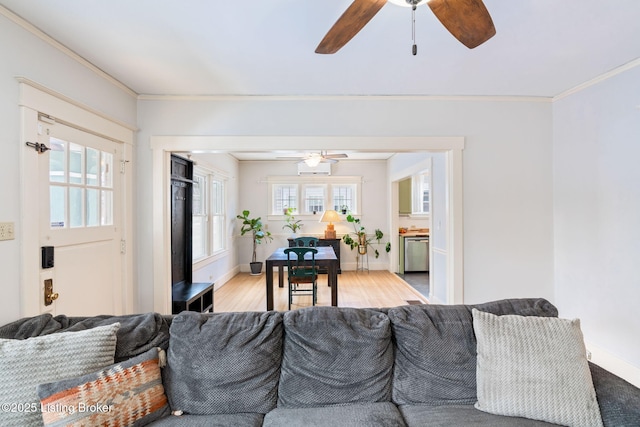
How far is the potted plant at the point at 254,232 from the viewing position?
6.15m

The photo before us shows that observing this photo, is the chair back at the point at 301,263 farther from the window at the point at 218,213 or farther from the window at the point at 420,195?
the window at the point at 420,195

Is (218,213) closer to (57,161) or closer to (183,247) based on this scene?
(183,247)

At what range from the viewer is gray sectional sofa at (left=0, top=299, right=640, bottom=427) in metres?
1.33

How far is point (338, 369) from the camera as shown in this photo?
148 centimetres

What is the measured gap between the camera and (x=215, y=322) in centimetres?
157

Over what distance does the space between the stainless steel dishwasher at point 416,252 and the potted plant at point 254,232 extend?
2926 millimetres

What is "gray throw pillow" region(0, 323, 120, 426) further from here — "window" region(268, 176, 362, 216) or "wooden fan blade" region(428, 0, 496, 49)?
"window" region(268, 176, 362, 216)

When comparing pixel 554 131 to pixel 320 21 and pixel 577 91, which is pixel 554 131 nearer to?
pixel 577 91

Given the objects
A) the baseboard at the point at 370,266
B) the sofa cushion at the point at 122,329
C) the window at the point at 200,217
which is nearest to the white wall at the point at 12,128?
the sofa cushion at the point at 122,329

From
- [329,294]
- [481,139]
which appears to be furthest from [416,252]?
[481,139]

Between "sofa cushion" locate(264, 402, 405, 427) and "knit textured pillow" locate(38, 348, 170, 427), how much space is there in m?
0.53

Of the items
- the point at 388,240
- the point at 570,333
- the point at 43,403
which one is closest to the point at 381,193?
the point at 388,240

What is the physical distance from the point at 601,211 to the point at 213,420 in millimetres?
3316

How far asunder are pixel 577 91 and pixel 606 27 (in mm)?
1095
